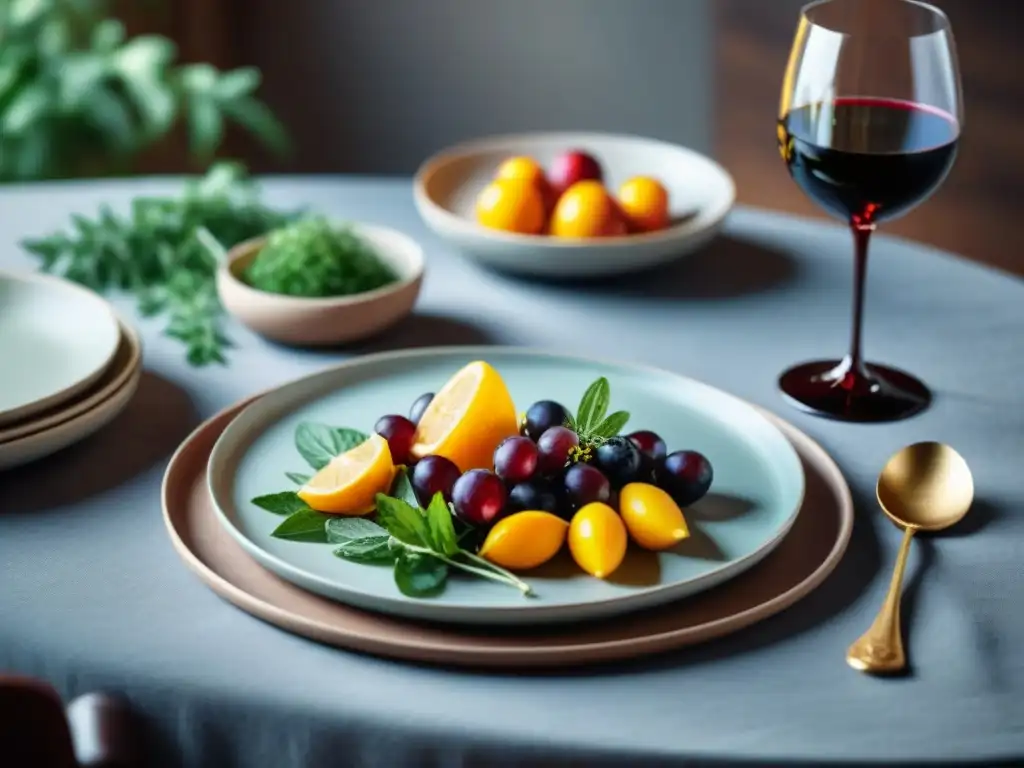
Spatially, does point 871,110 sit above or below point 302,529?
above

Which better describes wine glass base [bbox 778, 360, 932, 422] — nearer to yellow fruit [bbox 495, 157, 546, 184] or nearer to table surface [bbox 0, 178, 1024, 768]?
table surface [bbox 0, 178, 1024, 768]

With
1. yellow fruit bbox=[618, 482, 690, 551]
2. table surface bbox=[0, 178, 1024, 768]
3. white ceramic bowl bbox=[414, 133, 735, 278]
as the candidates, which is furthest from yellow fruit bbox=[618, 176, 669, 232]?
yellow fruit bbox=[618, 482, 690, 551]

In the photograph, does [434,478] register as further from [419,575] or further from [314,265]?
[314,265]

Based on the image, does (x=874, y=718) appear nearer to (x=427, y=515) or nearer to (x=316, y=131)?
(x=427, y=515)

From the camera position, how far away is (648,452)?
0.91 meters

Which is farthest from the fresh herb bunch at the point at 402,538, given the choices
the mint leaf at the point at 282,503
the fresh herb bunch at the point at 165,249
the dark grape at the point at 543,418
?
the fresh herb bunch at the point at 165,249

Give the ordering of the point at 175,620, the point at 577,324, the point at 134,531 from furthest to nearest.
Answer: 1. the point at 577,324
2. the point at 134,531
3. the point at 175,620

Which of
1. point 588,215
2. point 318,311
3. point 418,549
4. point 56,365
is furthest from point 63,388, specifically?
point 588,215

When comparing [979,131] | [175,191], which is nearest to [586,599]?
[175,191]

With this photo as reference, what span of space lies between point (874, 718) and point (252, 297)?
713 millimetres

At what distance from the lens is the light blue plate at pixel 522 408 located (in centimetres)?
79

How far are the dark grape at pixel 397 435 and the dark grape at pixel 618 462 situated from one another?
15 centimetres

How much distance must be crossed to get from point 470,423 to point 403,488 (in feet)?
0.22

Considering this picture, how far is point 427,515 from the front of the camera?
0.83 metres
